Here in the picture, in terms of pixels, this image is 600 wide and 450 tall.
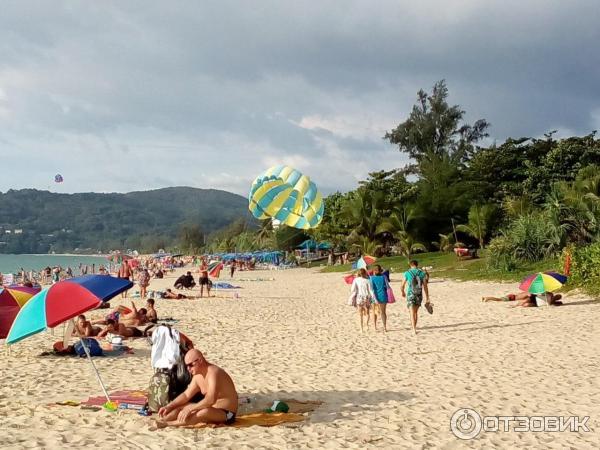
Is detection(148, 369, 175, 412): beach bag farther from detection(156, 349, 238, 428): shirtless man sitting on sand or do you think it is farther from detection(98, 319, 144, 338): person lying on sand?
detection(98, 319, 144, 338): person lying on sand

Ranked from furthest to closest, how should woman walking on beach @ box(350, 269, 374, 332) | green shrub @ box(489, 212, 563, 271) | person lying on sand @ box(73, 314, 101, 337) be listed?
green shrub @ box(489, 212, 563, 271) < woman walking on beach @ box(350, 269, 374, 332) < person lying on sand @ box(73, 314, 101, 337)

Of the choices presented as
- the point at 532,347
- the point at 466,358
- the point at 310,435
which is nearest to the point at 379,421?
the point at 310,435

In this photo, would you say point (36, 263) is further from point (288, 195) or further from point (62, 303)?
point (62, 303)

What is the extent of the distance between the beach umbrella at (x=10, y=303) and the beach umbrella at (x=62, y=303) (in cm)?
312

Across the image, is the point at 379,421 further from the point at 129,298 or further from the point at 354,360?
the point at 129,298

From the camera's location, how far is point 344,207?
35188 mm

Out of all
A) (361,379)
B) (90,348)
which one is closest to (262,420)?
(361,379)

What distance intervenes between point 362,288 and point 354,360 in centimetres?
250

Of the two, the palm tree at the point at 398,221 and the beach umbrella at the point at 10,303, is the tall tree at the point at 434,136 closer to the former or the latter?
the palm tree at the point at 398,221

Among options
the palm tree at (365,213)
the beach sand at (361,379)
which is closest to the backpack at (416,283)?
the beach sand at (361,379)

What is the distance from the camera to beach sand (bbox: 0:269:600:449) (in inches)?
192

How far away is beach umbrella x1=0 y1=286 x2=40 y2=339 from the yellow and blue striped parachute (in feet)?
40.9

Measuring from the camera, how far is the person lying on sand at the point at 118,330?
10.2 meters

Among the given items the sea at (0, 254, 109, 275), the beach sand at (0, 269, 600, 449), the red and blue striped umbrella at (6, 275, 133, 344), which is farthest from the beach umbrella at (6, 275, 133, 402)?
the sea at (0, 254, 109, 275)
